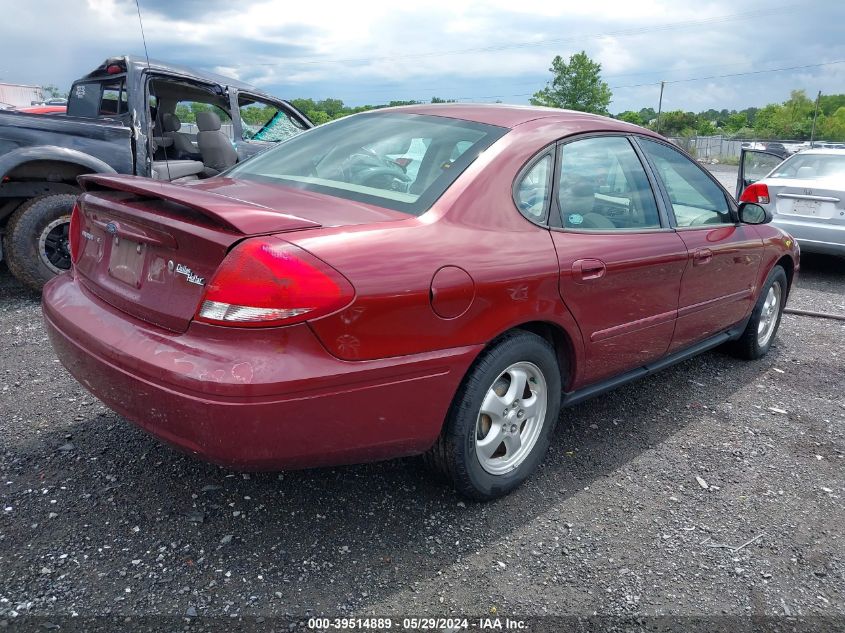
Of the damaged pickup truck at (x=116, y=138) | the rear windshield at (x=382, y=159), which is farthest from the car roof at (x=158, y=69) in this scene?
the rear windshield at (x=382, y=159)

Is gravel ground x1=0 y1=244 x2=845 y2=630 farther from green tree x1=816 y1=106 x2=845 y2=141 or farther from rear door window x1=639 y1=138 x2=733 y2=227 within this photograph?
green tree x1=816 y1=106 x2=845 y2=141

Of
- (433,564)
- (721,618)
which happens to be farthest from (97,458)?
(721,618)

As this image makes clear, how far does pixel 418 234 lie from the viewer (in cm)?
240

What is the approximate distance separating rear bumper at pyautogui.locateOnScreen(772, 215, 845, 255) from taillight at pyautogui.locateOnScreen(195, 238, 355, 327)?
7.07 metres

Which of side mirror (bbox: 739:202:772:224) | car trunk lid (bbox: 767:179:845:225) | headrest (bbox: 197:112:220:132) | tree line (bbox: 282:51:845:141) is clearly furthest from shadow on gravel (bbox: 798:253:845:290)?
tree line (bbox: 282:51:845:141)

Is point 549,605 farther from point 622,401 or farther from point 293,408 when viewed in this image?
point 622,401

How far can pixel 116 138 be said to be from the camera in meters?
5.95

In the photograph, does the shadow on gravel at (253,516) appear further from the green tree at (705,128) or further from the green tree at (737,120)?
the green tree at (737,120)

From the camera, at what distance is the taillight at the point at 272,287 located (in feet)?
6.85

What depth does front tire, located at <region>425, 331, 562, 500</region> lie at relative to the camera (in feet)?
8.50

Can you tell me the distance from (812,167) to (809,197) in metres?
0.78

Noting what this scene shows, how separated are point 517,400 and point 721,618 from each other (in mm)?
1058

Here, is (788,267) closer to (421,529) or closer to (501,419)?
(501,419)

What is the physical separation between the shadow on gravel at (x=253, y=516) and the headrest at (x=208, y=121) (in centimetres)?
410
